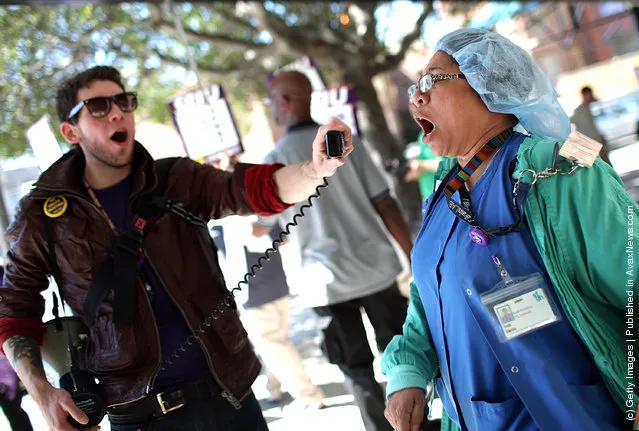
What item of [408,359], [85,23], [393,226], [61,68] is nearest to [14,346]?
[408,359]

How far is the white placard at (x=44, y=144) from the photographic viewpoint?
3.07 m

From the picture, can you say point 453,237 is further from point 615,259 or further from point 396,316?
point 396,316

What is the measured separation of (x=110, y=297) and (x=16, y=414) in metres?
0.87

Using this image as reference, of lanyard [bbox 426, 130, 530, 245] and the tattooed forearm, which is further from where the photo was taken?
the tattooed forearm

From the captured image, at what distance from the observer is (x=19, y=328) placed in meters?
2.16

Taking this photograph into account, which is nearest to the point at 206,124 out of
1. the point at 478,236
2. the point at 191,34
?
the point at 478,236

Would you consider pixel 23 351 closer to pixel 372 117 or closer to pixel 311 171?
pixel 311 171

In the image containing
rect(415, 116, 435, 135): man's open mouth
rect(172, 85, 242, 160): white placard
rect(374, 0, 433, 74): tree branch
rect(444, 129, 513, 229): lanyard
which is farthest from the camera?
rect(374, 0, 433, 74): tree branch

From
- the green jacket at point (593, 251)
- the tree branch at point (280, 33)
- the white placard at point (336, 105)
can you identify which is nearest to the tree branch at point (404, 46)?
the tree branch at point (280, 33)

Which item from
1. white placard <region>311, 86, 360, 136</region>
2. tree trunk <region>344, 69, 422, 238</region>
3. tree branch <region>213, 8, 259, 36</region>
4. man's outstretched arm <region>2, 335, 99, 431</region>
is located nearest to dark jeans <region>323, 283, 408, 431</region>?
man's outstretched arm <region>2, 335, 99, 431</region>

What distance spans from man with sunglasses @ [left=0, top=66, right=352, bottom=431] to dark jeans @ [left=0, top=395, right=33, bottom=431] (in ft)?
1.79

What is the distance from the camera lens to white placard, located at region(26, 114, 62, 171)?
121 inches

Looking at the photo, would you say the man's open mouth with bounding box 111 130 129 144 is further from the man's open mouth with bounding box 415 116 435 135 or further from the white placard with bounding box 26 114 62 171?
the man's open mouth with bounding box 415 116 435 135

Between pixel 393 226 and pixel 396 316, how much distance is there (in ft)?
1.70
